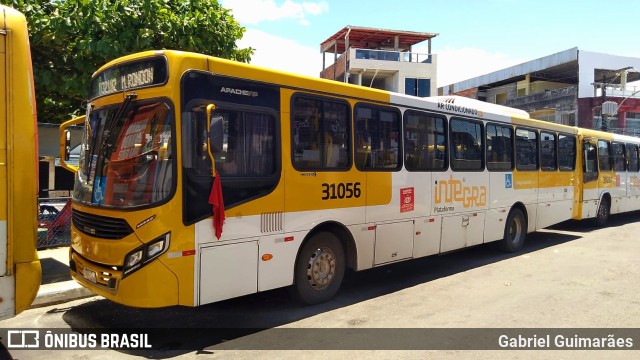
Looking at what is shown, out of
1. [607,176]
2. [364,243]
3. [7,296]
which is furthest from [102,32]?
[607,176]

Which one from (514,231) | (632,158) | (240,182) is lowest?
(514,231)

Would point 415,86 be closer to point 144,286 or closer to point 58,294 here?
point 58,294

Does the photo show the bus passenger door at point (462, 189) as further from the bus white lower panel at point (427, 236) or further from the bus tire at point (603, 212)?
the bus tire at point (603, 212)

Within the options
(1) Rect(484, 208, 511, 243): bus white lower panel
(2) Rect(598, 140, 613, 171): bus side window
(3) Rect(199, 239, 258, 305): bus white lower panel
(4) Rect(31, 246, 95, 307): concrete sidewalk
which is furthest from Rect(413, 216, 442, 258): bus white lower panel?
(2) Rect(598, 140, 613, 171): bus side window

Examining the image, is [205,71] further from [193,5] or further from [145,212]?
[193,5]

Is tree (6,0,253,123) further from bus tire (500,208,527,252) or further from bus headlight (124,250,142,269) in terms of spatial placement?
bus tire (500,208,527,252)

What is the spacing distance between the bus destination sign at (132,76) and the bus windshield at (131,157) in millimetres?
207

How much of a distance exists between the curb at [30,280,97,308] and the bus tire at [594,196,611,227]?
48.4 feet

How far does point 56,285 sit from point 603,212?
51.0 feet

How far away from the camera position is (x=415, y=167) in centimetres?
748

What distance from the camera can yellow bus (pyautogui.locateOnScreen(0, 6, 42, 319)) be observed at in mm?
3879

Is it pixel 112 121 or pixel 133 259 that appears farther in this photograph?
pixel 112 121

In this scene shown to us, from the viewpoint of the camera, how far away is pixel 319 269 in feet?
20.1

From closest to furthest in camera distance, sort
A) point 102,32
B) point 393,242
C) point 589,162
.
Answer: point 393,242 → point 102,32 → point 589,162
